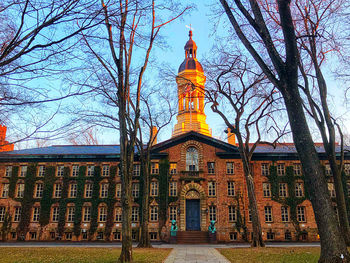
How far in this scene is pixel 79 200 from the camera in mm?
30547

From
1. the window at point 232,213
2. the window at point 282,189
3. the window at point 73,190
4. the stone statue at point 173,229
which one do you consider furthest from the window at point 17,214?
the window at point 282,189

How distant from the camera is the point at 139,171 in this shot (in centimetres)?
3153

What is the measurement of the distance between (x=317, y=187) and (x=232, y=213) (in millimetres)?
22795

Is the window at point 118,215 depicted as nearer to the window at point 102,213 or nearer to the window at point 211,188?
the window at point 102,213

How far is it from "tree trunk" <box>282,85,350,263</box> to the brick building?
65.4 ft

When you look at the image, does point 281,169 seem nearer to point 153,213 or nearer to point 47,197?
point 153,213

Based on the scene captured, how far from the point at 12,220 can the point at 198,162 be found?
2036 cm

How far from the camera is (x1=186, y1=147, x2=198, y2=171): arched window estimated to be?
Answer: 101ft

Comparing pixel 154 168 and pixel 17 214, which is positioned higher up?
pixel 154 168

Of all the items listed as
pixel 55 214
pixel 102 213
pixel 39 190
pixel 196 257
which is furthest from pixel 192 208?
pixel 39 190

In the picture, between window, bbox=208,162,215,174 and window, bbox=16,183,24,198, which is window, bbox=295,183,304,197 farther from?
window, bbox=16,183,24,198

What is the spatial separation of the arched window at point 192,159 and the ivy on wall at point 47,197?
581 inches

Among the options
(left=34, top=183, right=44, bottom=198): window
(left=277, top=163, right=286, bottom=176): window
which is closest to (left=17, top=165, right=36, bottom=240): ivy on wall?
(left=34, top=183, right=44, bottom=198): window

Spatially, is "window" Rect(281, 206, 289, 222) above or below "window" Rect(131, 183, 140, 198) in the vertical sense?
→ below
